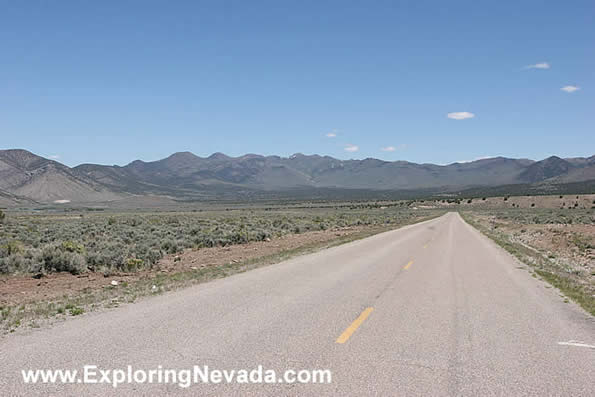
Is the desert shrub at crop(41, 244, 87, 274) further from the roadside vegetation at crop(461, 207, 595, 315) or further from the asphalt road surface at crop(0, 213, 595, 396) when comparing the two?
the roadside vegetation at crop(461, 207, 595, 315)

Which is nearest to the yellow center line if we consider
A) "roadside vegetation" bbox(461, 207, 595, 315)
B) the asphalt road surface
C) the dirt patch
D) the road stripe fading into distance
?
A: the asphalt road surface

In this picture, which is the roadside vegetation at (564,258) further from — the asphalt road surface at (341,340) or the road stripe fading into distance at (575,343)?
the road stripe fading into distance at (575,343)

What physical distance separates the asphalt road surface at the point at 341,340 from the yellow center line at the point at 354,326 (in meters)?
0.02

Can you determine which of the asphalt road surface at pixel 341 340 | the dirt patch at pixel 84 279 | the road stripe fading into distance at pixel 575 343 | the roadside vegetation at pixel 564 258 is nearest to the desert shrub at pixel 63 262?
the dirt patch at pixel 84 279

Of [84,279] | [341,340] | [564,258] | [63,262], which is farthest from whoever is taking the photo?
[564,258]

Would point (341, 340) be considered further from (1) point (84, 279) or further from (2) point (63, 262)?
(2) point (63, 262)

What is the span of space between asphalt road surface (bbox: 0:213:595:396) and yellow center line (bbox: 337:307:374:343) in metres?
0.02

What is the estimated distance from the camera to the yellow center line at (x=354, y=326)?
6.91 meters

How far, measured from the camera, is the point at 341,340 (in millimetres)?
6812

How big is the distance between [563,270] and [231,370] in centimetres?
1571

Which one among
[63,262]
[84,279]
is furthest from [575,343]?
[63,262]

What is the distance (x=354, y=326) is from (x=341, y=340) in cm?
85

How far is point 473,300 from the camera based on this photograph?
33.4ft

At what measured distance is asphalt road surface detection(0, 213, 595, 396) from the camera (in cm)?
527
